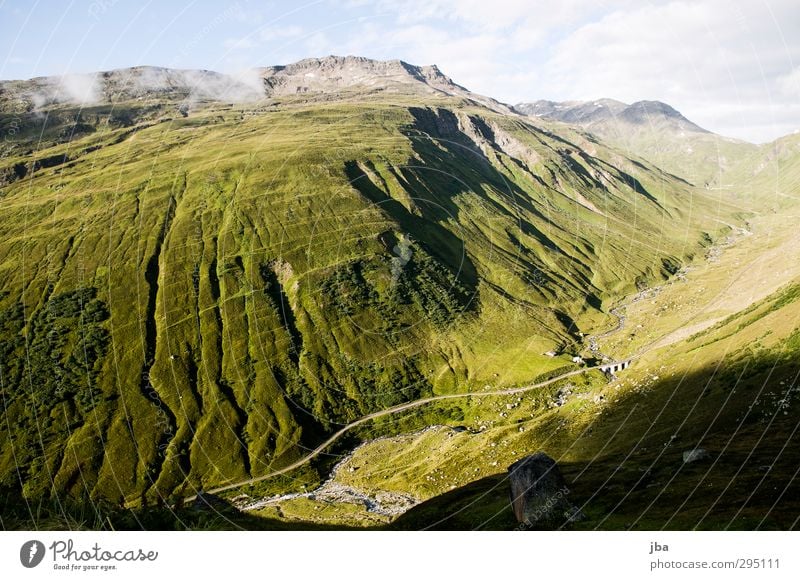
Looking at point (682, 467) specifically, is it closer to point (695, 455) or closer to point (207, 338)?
point (695, 455)

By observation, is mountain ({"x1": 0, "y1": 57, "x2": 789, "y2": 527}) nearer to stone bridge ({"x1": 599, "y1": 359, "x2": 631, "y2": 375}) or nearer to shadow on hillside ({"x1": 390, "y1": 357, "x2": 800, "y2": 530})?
stone bridge ({"x1": 599, "y1": 359, "x2": 631, "y2": 375})

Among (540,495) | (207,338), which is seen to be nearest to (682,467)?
(540,495)

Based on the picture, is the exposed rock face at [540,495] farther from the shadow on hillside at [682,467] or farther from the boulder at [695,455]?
the boulder at [695,455]

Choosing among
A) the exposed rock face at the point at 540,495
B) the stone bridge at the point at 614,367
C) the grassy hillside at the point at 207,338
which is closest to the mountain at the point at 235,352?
the grassy hillside at the point at 207,338

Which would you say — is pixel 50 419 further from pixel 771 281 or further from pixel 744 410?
pixel 771 281

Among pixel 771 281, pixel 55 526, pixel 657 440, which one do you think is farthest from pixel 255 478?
pixel 771 281

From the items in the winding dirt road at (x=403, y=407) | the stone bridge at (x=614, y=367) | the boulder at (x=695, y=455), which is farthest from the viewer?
the stone bridge at (x=614, y=367)

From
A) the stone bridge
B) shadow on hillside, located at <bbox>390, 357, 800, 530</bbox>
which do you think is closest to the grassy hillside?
the stone bridge
